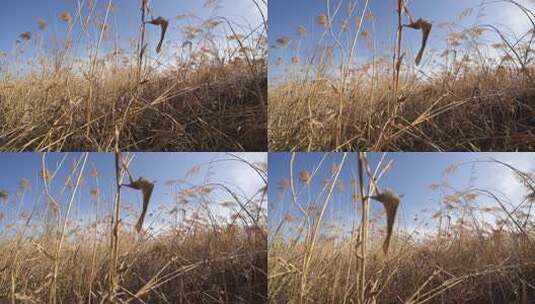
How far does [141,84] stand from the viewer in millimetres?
1606

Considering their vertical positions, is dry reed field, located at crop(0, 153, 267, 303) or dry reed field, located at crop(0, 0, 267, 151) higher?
dry reed field, located at crop(0, 0, 267, 151)

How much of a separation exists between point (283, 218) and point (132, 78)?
1.98 feet

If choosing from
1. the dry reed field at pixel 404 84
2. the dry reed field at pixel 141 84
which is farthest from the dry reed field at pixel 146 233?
the dry reed field at pixel 404 84

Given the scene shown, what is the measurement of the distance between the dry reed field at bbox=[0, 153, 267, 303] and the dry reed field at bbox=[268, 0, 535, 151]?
0.23 m

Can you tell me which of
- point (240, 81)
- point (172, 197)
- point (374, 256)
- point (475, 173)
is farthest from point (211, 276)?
point (475, 173)

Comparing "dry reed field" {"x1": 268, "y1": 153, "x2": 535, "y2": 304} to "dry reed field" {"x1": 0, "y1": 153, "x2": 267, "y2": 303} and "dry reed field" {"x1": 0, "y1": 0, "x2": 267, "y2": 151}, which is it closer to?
"dry reed field" {"x1": 0, "y1": 153, "x2": 267, "y2": 303}

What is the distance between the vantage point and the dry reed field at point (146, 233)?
5.24 ft

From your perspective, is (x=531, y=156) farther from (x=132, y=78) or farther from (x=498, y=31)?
(x=132, y=78)

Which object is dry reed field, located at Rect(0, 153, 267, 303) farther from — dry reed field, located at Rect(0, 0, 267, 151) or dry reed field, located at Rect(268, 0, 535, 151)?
dry reed field, located at Rect(268, 0, 535, 151)

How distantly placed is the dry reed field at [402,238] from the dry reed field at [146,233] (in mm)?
87

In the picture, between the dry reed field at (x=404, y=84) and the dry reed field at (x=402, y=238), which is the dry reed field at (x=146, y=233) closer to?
the dry reed field at (x=402, y=238)

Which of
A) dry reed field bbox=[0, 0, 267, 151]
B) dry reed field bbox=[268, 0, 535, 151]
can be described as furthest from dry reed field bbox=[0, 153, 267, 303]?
dry reed field bbox=[268, 0, 535, 151]

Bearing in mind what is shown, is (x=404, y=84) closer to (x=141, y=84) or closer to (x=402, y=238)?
(x=402, y=238)

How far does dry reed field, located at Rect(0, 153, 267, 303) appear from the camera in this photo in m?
1.60
